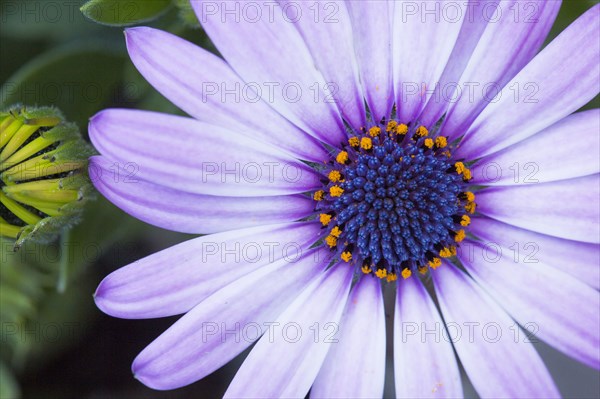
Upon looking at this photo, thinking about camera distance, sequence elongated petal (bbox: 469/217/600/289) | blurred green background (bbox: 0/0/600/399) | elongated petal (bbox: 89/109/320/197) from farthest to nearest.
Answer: blurred green background (bbox: 0/0/600/399) → elongated petal (bbox: 469/217/600/289) → elongated petal (bbox: 89/109/320/197)

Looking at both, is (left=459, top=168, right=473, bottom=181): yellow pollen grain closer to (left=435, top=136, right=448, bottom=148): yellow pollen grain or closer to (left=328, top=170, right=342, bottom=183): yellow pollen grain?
(left=435, top=136, right=448, bottom=148): yellow pollen grain

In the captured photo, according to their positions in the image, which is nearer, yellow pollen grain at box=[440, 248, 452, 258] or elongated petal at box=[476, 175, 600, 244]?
elongated petal at box=[476, 175, 600, 244]

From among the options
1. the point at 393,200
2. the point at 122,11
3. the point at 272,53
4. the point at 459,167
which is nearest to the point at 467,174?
the point at 459,167

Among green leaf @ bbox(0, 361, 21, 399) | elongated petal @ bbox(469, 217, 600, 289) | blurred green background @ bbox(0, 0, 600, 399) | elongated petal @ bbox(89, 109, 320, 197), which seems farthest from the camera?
green leaf @ bbox(0, 361, 21, 399)

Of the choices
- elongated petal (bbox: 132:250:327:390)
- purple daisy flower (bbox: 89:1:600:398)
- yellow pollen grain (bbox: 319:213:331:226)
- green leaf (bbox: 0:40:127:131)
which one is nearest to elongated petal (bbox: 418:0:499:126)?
purple daisy flower (bbox: 89:1:600:398)

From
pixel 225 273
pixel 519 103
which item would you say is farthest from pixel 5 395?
pixel 519 103

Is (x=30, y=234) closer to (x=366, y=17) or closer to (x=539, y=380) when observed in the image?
(x=366, y=17)

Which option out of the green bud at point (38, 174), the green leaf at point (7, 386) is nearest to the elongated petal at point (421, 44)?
the green bud at point (38, 174)

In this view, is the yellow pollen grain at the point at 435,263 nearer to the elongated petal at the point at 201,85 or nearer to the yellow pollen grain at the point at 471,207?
the yellow pollen grain at the point at 471,207
